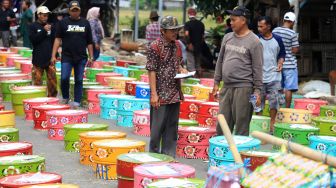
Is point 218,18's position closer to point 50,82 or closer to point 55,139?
point 50,82

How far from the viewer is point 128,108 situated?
460 inches

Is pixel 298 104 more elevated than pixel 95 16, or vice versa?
pixel 95 16

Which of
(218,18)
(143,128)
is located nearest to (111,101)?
(143,128)

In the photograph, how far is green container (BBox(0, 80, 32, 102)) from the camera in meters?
14.0

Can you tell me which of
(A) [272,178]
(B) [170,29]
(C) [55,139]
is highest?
(B) [170,29]

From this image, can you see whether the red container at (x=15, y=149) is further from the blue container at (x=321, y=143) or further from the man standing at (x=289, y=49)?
the man standing at (x=289, y=49)

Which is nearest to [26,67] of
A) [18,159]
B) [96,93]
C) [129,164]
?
[96,93]

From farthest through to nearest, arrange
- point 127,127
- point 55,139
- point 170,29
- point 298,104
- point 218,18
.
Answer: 1. point 218,18
2. point 298,104
3. point 127,127
4. point 55,139
5. point 170,29

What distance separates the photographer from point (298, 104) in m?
12.5

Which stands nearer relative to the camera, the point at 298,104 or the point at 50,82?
the point at 298,104

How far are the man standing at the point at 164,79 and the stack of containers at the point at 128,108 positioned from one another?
119 inches

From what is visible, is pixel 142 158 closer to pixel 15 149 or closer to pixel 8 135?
pixel 15 149

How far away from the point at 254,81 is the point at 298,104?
4.32m

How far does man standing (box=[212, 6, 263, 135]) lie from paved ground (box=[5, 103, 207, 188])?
0.80 m
